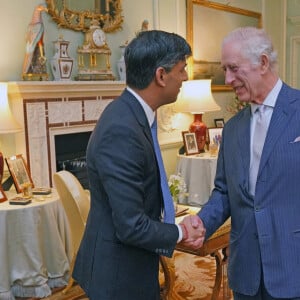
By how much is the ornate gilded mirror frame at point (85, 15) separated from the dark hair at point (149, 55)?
9.27 feet

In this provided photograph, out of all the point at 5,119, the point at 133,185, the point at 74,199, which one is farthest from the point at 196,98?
the point at 133,185

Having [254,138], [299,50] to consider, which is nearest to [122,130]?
[254,138]

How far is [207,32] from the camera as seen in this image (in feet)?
19.2

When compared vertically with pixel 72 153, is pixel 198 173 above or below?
below

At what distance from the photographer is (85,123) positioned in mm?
4387

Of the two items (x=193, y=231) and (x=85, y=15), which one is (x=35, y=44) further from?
(x=193, y=231)

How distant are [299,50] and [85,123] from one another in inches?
160

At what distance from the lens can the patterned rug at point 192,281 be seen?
3.21m

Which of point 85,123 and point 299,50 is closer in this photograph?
point 85,123

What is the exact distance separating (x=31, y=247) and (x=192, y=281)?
4.04 feet

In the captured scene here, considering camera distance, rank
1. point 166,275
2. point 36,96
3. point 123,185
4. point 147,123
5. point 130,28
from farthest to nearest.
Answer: point 130,28 → point 36,96 → point 166,275 → point 147,123 → point 123,185

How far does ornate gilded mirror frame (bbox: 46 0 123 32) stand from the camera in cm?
411

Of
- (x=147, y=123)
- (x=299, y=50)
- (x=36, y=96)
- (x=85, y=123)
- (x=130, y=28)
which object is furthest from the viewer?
(x=299, y=50)

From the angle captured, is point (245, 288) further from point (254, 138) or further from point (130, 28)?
point (130, 28)
